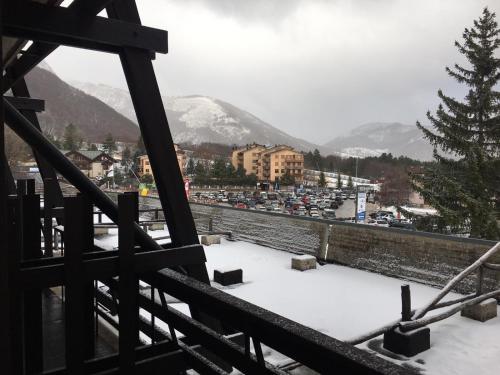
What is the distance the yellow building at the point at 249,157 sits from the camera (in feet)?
367

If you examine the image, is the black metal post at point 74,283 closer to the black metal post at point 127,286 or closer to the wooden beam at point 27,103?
the black metal post at point 127,286

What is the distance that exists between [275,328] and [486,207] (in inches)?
1049

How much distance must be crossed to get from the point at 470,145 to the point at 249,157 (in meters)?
88.4

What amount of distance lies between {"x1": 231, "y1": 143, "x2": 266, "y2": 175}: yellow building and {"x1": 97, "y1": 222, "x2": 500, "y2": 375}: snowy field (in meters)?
96.9

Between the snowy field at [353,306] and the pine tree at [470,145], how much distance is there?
49.2ft

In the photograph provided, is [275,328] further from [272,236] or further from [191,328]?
[272,236]

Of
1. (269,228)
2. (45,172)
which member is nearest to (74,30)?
(45,172)

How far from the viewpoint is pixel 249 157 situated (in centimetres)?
11375

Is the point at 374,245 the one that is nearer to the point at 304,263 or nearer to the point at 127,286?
the point at 304,263

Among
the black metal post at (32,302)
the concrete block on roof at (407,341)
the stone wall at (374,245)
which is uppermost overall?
the black metal post at (32,302)

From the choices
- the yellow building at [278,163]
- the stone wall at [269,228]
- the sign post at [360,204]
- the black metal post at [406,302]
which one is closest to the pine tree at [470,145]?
the sign post at [360,204]

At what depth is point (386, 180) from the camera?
77625mm

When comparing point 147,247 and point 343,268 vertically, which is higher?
point 147,247

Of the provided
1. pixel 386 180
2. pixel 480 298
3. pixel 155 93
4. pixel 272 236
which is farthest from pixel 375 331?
pixel 386 180
